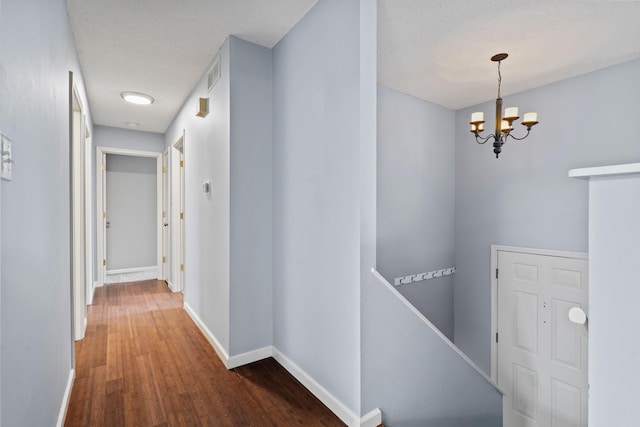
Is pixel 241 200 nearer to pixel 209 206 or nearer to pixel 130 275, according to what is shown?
pixel 209 206

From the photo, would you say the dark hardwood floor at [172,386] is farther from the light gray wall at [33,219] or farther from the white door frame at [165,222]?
the white door frame at [165,222]

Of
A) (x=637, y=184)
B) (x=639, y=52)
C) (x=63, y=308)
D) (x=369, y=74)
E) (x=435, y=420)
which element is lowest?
(x=435, y=420)

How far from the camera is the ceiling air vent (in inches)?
100

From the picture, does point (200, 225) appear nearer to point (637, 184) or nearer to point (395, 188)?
point (395, 188)

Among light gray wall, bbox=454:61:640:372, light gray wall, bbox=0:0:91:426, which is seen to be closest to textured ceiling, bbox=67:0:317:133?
light gray wall, bbox=0:0:91:426

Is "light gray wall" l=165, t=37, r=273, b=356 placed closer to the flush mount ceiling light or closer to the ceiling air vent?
the ceiling air vent

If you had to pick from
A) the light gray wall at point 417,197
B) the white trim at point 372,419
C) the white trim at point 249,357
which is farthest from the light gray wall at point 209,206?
the light gray wall at point 417,197

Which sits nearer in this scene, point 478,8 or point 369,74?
point 369,74

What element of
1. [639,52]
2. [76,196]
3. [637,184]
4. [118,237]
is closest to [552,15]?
[639,52]

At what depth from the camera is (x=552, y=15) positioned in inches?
80.4

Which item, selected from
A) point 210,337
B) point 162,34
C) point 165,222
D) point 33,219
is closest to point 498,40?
point 162,34

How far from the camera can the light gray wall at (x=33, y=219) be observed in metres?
0.96

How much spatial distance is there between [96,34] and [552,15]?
327 cm

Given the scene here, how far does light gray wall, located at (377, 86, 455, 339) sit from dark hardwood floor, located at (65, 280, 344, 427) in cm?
158
